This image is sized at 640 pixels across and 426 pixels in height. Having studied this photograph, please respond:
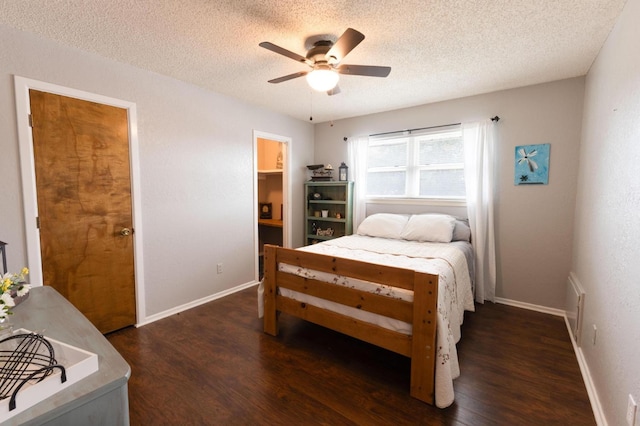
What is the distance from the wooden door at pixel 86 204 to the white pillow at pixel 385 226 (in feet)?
8.57

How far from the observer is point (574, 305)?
2457 millimetres

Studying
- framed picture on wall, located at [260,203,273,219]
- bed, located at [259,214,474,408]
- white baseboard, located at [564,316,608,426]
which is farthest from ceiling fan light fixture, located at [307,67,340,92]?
framed picture on wall, located at [260,203,273,219]

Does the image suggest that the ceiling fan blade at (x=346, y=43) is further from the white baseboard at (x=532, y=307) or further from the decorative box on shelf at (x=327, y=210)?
the white baseboard at (x=532, y=307)

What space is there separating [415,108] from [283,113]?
183cm

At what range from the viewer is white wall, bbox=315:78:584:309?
2.90 m

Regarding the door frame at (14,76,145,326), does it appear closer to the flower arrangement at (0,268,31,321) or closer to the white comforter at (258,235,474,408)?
the flower arrangement at (0,268,31,321)

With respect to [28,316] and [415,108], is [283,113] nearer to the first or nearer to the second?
[415,108]

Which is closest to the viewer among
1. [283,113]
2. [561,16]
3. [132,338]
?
[561,16]

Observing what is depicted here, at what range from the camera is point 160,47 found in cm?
227

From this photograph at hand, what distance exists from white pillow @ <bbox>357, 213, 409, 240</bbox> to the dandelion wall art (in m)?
1.31

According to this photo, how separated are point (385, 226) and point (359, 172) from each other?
1.02 meters

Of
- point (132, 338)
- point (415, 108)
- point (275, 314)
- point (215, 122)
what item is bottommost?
point (132, 338)

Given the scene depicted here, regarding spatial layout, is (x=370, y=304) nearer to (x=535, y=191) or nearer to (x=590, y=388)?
(x=590, y=388)

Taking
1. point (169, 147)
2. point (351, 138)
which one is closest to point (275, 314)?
point (169, 147)
